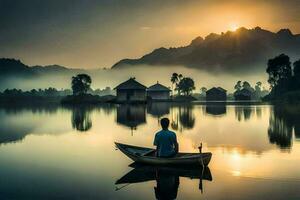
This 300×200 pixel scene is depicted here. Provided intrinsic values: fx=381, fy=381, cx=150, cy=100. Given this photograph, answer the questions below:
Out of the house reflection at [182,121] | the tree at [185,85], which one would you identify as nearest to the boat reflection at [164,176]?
the house reflection at [182,121]

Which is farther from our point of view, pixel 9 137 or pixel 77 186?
pixel 9 137

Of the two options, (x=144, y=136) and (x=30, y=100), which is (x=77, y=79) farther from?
(x=144, y=136)

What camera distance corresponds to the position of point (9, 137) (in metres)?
31.2

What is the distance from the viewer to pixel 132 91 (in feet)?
Answer: 359

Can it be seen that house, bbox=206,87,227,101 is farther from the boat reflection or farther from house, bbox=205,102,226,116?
the boat reflection

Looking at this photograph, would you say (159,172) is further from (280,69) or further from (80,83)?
(80,83)

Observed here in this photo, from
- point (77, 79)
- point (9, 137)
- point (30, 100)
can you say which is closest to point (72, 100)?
point (77, 79)

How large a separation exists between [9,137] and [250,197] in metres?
24.1

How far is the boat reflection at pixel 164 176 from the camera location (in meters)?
13.1

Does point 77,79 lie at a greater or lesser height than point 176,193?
greater

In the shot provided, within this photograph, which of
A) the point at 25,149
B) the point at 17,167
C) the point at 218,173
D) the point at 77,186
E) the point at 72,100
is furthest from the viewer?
the point at 72,100

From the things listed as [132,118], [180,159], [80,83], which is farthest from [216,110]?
[80,83]

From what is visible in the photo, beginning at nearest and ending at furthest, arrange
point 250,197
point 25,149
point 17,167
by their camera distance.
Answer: point 250,197, point 17,167, point 25,149

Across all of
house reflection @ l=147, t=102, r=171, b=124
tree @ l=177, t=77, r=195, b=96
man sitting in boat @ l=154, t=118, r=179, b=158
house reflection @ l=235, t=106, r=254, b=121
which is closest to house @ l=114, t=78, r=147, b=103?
house reflection @ l=147, t=102, r=171, b=124
